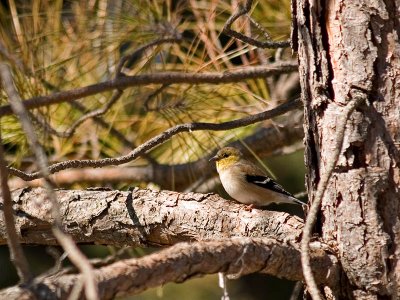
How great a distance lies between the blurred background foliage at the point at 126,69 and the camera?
9.86 ft

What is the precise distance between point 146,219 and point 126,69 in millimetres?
1461

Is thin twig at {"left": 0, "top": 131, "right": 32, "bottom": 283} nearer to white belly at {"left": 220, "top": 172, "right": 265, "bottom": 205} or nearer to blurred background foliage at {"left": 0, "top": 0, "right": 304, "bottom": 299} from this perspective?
blurred background foliage at {"left": 0, "top": 0, "right": 304, "bottom": 299}

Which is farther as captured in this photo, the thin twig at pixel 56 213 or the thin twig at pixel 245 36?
the thin twig at pixel 245 36

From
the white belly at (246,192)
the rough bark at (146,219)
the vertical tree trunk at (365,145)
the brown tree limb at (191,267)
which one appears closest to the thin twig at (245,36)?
the vertical tree trunk at (365,145)

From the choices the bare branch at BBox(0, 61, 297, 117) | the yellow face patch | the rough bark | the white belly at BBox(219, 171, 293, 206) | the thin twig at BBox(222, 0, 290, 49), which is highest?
the thin twig at BBox(222, 0, 290, 49)

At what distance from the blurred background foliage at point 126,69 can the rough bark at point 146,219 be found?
0.63 meters

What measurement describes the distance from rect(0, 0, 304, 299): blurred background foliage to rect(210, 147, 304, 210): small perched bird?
157 mm

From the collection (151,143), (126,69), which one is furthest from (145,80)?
(126,69)

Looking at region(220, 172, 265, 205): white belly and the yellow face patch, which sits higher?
the yellow face patch

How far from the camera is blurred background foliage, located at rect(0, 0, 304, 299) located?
300 cm

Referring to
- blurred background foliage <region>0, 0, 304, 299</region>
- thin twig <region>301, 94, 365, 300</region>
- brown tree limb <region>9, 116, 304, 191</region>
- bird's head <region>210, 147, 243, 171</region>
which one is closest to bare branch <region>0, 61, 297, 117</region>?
blurred background foliage <region>0, 0, 304, 299</region>

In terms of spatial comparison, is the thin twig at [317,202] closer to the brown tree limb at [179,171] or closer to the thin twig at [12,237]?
the thin twig at [12,237]

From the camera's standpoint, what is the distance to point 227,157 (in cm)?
373

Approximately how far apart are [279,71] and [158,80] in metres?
0.42
